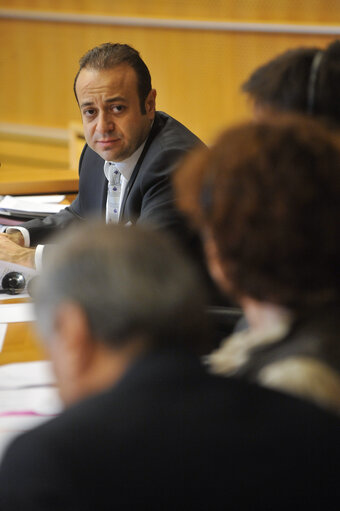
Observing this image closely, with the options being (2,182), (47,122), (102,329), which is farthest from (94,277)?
(47,122)

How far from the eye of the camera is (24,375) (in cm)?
160

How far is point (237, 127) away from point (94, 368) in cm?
38

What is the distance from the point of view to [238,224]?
3.20ft

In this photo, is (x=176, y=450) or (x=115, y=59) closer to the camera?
(x=176, y=450)

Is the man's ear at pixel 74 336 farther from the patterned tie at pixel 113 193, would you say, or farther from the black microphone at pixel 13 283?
the patterned tie at pixel 113 193

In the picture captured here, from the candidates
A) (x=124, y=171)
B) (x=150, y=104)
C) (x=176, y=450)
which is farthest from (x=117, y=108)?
(x=176, y=450)

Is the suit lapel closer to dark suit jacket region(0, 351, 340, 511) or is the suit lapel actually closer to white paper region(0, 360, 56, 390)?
white paper region(0, 360, 56, 390)

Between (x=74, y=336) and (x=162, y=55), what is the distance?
476 cm

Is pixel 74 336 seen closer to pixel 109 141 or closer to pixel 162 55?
pixel 109 141

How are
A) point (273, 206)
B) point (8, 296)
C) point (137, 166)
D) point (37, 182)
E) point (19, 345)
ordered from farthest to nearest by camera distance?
point (37, 182), point (137, 166), point (8, 296), point (19, 345), point (273, 206)

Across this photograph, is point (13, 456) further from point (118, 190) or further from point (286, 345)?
point (118, 190)

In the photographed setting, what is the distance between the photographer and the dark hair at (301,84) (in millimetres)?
1460

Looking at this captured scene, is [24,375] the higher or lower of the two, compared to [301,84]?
lower

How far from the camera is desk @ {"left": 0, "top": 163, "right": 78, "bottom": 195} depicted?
9.87 feet
